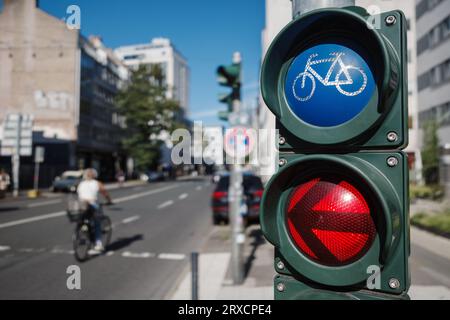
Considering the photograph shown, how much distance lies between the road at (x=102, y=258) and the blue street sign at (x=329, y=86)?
2.34 m

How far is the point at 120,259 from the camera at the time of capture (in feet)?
25.2

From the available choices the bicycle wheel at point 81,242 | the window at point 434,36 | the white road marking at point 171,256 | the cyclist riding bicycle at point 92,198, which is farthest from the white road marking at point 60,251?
the window at point 434,36

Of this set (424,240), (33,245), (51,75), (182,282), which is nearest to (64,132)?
(51,75)

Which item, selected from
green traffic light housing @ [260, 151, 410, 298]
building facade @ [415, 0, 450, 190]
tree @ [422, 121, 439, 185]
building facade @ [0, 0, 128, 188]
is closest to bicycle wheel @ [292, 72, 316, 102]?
green traffic light housing @ [260, 151, 410, 298]

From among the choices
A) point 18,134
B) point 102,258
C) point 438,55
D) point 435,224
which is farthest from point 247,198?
point 18,134

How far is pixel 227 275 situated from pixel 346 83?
5.71 meters

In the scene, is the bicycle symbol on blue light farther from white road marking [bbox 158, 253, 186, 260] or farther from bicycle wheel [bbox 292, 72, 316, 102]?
white road marking [bbox 158, 253, 186, 260]

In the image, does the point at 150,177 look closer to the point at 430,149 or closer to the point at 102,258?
the point at 430,149

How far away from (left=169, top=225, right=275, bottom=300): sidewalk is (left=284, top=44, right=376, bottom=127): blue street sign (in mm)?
3337

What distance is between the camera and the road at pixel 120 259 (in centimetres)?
229

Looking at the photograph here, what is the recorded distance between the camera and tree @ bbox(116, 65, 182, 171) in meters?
49.4

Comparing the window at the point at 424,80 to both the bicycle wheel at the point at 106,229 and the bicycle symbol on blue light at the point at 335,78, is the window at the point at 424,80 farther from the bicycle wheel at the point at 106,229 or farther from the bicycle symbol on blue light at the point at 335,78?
the bicycle symbol on blue light at the point at 335,78
